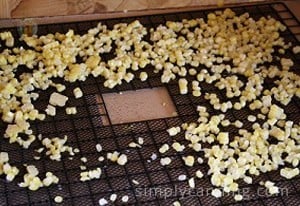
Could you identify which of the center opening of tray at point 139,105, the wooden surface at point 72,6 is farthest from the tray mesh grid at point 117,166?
the wooden surface at point 72,6

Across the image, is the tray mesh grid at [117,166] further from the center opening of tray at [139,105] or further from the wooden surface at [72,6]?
the wooden surface at [72,6]

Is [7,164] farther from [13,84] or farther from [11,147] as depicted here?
[13,84]

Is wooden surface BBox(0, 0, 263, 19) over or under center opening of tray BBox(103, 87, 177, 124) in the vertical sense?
over

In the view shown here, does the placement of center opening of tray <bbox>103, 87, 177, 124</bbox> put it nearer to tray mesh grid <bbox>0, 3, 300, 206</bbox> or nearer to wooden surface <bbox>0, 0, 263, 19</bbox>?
tray mesh grid <bbox>0, 3, 300, 206</bbox>

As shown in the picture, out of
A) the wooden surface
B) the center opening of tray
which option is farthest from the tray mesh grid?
the wooden surface

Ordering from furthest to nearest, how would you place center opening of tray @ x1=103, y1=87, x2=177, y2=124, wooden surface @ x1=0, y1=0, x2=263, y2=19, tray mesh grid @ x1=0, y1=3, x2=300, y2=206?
wooden surface @ x1=0, y1=0, x2=263, y2=19
center opening of tray @ x1=103, y1=87, x2=177, y2=124
tray mesh grid @ x1=0, y1=3, x2=300, y2=206

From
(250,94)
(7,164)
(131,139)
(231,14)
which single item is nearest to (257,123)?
(250,94)
